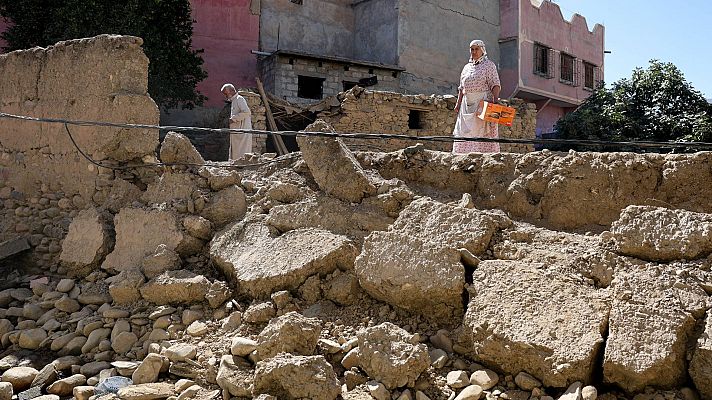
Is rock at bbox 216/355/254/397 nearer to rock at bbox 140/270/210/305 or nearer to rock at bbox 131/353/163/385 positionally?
rock at bbox 131/353/163/385

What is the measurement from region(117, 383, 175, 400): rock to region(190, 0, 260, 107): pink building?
36.7 ft

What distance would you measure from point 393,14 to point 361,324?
13295 mm

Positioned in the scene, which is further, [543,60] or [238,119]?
[543,60]

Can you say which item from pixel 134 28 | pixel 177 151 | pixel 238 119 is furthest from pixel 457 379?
pixel 134 28

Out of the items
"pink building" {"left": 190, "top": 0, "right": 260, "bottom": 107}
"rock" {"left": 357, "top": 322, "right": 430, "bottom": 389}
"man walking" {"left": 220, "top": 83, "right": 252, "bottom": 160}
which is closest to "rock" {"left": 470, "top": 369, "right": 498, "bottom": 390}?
"rock" {"left": 357, "top": 322, "right": 430, "bottom": 389}

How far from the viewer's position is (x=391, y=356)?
281 centimetres

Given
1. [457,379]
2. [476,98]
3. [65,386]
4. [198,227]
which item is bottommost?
[65,386]

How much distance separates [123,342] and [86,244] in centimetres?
112

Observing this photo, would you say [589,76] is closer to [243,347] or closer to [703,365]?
[703,365]

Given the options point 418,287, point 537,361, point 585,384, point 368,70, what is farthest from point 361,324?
point 368,70

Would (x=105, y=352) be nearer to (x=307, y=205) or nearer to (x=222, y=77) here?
(x=307, y=205)

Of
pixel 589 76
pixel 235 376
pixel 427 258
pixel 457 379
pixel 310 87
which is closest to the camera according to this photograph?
pixel 457 379

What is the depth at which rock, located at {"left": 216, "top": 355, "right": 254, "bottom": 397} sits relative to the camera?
2.85 meters

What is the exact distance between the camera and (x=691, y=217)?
2.83 meters
